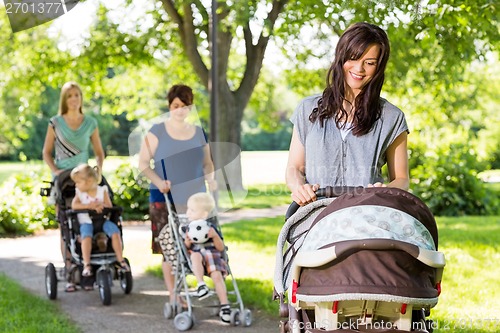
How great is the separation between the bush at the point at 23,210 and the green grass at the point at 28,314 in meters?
5.78

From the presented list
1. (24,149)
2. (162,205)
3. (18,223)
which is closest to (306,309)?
(162,205)

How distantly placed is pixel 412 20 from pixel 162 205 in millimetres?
3035

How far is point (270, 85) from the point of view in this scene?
2519 centimetres

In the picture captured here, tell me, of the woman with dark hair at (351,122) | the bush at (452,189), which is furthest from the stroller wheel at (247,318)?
the bush at (452,189)

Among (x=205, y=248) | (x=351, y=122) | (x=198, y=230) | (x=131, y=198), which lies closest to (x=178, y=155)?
(x=198, y=230)

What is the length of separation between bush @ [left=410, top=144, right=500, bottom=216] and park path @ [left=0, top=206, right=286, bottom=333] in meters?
6.54

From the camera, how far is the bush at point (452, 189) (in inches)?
663

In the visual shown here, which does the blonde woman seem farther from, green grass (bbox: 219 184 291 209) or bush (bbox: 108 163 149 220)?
green grass (bbox: 219 184 291 209)

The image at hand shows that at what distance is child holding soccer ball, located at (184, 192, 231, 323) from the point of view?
22.7ft

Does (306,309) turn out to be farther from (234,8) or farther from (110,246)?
(234,8)

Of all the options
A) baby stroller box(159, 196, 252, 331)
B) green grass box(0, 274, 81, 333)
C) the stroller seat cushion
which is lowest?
green grass box(0, 274, 81, 333)

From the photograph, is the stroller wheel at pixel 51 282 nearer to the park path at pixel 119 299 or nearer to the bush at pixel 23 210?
the park path at pixel 119 299

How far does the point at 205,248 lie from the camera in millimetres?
7043

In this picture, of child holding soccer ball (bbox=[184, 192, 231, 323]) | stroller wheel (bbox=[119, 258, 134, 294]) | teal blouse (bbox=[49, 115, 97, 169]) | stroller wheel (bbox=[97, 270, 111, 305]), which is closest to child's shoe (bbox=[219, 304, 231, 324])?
child holding soccer ball (bbox=[184, 192, 231, 323])
